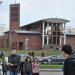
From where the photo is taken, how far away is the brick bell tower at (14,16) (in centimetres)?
12619

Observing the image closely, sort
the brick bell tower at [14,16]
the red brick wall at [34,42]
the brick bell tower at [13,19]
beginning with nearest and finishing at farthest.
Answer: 1. the red brick wall at [34,42]
2. the brick bell tower at [13,19]
3. the brick bell tower at [14,16]

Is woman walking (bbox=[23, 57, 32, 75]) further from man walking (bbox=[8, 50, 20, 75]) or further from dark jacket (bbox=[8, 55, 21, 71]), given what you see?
dark jacket (bbox=[8, 55, 21, 71])

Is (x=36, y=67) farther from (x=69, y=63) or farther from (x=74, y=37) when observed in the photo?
(x=74, y=37)

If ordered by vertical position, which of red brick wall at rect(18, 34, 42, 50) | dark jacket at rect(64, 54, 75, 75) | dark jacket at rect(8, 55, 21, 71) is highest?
dark jacket at rect(64, 54, 75, 75)

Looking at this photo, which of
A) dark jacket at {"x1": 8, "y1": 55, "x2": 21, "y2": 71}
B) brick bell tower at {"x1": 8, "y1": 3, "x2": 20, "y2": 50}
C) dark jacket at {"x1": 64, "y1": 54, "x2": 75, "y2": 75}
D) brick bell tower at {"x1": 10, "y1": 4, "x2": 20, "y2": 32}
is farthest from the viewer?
brick bell tower at {"x1": 10, "y1": 4, "x2": 20, "y2": 32}

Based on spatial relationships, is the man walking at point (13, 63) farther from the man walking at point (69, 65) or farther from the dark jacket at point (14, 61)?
the man walking at point (69, 65)

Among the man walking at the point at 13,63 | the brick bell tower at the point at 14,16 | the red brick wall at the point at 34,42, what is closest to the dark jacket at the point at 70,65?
the man walking at the point at 13,63

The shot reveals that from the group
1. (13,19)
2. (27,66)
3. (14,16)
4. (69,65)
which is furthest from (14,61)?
(13,19)

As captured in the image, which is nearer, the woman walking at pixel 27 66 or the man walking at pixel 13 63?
the man walking at pixel 13 63

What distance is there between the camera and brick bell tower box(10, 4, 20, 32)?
4968 inches

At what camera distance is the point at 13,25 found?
130 metres

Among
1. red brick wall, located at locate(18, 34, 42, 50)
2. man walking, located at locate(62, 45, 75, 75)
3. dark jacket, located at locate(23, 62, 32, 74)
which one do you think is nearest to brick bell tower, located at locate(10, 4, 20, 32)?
red brick wall, located at locate(18, 34, 42, 50)

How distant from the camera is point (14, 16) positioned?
12812 centimetres

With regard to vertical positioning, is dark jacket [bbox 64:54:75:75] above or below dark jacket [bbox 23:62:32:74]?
above
